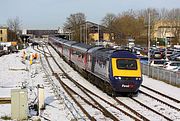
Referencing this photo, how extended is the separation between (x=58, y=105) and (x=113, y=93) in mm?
5112

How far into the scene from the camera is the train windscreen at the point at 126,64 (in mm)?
23609

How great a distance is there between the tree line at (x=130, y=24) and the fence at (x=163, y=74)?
54222 mm

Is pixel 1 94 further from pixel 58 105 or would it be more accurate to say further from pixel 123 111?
pixel 123 111

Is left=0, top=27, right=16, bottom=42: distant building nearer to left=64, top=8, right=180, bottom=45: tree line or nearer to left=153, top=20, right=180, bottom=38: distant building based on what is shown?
left=64, top=8, right=180, bottom=45: tree line

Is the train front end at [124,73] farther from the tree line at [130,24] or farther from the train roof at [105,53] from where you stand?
the tree line at [130,24]

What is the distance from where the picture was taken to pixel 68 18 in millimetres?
141625

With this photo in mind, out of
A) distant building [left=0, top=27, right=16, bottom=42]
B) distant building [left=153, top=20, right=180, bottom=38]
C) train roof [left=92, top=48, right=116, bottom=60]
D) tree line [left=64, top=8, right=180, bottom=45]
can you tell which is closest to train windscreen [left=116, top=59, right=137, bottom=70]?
train roof [left=92, top=48, right=116, bottom=60]

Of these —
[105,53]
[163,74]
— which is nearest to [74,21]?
[163,74]

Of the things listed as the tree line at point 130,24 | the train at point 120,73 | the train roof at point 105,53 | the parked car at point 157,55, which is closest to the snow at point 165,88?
the train at point 120,73

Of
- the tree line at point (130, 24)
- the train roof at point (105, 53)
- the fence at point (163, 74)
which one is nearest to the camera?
the train roof at point (105, 53)

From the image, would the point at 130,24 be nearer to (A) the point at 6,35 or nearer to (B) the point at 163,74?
(A) the point at 6,35

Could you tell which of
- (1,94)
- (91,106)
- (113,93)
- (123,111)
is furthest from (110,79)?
(1,94)

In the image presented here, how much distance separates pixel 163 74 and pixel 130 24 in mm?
80057

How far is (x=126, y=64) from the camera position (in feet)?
78.1
